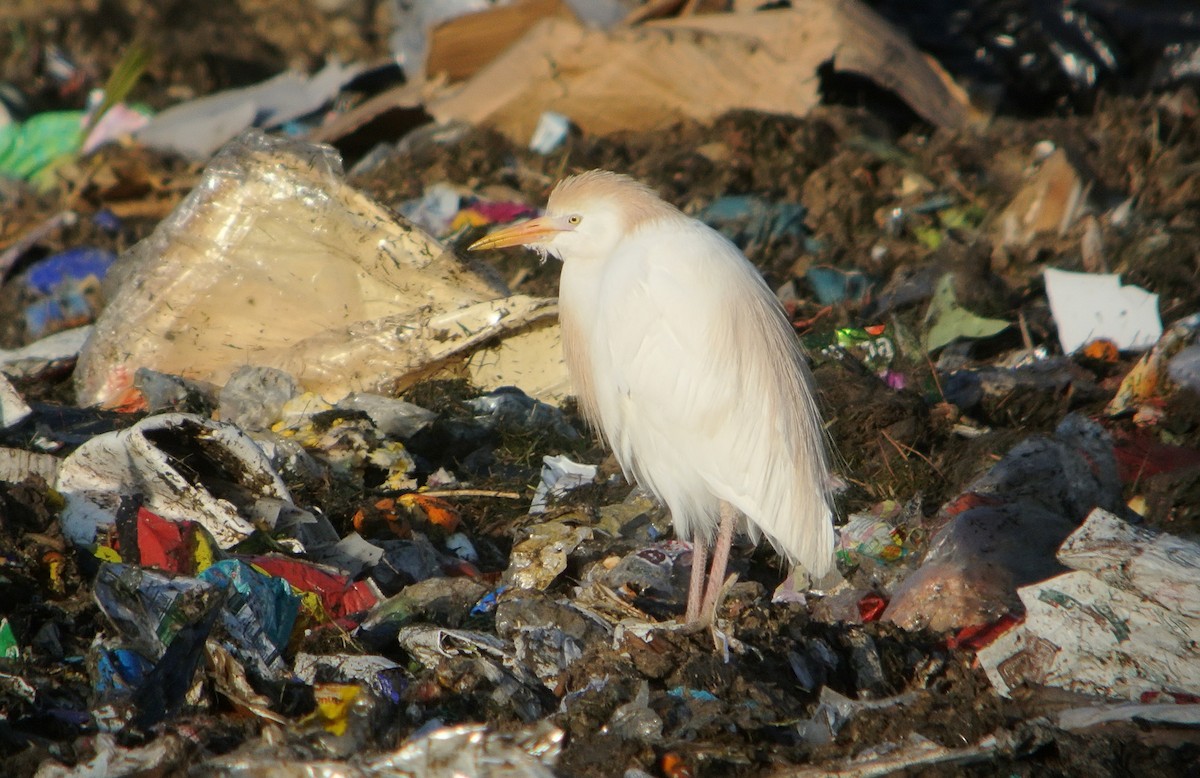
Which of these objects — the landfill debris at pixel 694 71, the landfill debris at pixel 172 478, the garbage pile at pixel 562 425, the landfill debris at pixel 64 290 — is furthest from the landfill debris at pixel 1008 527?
the landfill debris at pixel 64 290

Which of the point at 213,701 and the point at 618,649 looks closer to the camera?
the point at 213,701

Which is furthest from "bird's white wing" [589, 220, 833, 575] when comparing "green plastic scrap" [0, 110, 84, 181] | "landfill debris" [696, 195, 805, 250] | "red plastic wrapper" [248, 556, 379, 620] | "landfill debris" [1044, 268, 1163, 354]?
"green plastic scrap" [0, 110, 84, 181]

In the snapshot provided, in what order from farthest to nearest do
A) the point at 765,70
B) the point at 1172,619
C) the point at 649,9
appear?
the point at 649,9 → the point at 765,70 → the point at 1172,619

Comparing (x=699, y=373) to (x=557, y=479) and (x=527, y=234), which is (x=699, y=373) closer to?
(x=527, y=234)

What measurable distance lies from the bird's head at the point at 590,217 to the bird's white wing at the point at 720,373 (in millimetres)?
61

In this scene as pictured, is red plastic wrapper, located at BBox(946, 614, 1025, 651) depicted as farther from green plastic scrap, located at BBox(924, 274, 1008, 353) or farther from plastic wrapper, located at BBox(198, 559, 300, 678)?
green plastic scrap, located at BBox(924, 274, 1008, 353)

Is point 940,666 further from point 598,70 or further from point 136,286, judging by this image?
point 598,70

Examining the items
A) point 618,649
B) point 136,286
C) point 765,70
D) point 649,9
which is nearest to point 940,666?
point 618,649

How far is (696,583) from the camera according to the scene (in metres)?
2.88

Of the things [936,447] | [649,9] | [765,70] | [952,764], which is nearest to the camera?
[952,764]

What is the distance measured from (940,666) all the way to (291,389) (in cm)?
225

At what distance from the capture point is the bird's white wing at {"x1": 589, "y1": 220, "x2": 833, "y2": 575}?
110 inches

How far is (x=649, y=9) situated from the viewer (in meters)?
6.62

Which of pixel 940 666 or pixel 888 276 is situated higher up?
pixel 940 666
